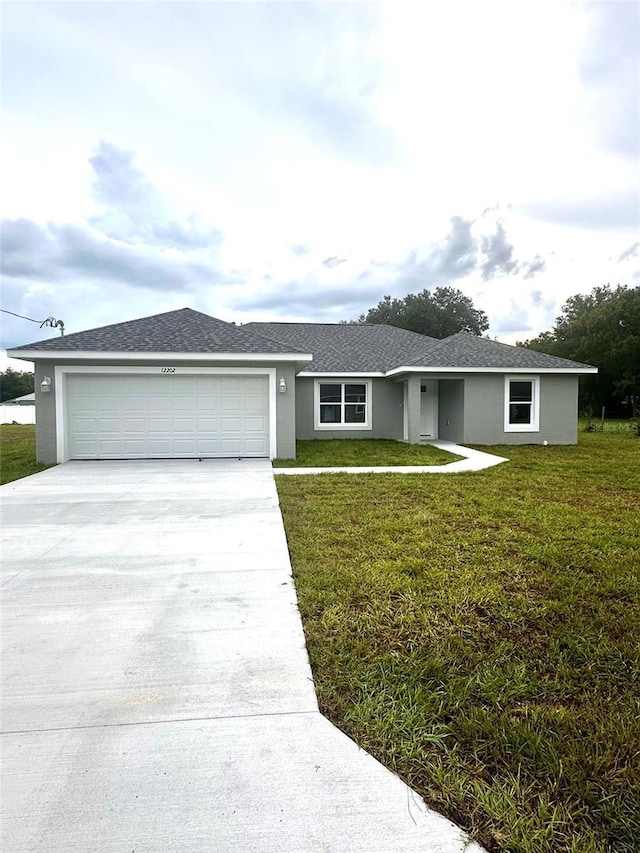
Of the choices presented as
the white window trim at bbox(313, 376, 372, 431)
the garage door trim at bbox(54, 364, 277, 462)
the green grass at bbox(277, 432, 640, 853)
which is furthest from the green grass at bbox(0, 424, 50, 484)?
the white window trim at bbox(313, 376, 372, 431)

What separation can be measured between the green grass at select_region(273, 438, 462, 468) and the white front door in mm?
1751

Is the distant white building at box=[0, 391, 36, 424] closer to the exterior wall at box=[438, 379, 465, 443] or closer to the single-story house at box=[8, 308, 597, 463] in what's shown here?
the single-story house at box=[8, 308, 597, 463]

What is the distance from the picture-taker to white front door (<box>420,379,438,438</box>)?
55.0 feet

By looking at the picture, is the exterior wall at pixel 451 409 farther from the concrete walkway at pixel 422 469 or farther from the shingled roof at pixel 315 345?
the concrete walkway at pixel 422 469

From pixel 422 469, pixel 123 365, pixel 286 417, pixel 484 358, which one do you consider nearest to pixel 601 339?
pixel 484 358

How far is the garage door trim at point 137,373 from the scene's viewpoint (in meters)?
Answer: 11.5

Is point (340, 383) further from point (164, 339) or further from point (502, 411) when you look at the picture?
point (164, 339)

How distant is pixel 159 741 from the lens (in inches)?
86.6

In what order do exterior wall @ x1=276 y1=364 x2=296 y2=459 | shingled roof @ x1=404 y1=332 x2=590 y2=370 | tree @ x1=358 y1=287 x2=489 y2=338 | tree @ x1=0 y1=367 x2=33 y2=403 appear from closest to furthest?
exterior wall @ x1=276 y1=364 x2=296 y2=459, shingled roof @ x1=404 y1=332 x2=590 y2=370, tree @ x1=358 y1=287 x2=489 y2=338, tree @ x1=0 y1=367 x2=33 y2=403

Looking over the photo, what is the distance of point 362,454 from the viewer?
12734 millimetres

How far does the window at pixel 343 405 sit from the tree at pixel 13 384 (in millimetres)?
38907

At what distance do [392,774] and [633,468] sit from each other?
10.7 meters

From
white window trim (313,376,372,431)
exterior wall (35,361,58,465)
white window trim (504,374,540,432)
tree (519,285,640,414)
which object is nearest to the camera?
exterior wall (35,361,58,465)

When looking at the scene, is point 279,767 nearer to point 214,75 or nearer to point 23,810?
point 23,810
